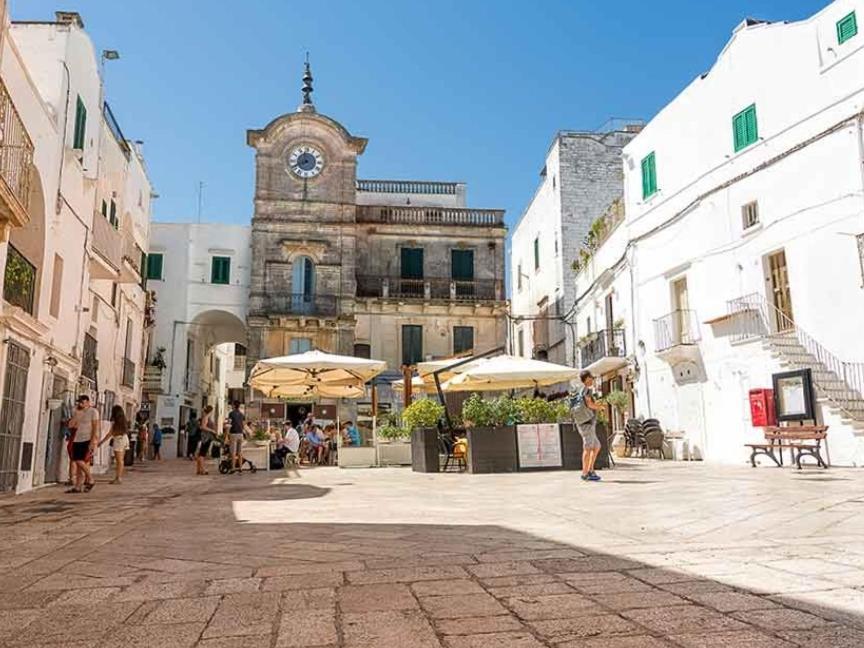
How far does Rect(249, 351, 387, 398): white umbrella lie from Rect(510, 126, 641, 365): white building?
12.0m

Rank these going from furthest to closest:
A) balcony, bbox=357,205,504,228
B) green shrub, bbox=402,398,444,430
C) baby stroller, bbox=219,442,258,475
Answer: balcony, bbox=357,205,504,228, baby stroller, bbox=219,442,258,475, green shrub, bbox=402,398,444,430

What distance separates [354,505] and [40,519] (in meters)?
2.80

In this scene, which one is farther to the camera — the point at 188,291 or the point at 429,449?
the point at 188,291

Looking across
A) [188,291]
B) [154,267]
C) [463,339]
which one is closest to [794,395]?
[463,339]

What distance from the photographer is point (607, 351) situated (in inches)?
852

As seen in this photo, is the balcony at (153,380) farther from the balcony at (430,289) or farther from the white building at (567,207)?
the white building at (567,207)

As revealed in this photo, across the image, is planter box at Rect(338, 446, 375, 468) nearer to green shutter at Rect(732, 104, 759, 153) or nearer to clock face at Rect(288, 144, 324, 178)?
green shutter at Rect(732, 104, 759, 153)

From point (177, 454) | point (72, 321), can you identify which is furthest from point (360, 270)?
point (72, 321)

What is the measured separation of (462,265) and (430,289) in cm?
188

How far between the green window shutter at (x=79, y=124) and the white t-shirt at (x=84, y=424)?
5221 millimetres

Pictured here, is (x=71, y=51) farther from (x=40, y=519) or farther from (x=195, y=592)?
(x=195, y=592)

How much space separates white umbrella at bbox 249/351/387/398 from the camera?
14654 millimetres

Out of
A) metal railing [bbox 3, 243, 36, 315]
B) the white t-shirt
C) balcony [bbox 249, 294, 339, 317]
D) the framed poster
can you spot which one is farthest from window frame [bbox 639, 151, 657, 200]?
metal railing [bbox 3, 243, 36, 315]

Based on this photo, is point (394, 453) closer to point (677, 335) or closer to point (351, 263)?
point (677, 335)
